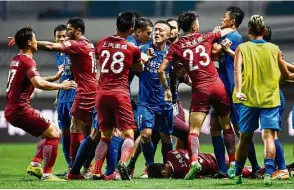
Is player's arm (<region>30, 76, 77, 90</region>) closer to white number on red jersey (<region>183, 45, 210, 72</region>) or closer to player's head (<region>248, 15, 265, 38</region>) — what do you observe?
white number on red jersey (<region>183, 45, 210, 72</region>)

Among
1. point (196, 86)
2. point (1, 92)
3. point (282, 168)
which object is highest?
point (196, 86)

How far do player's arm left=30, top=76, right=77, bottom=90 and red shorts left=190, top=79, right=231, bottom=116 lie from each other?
172 cm

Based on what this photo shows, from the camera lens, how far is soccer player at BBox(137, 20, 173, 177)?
41.0ft

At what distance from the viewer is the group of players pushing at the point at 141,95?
37.3 feet

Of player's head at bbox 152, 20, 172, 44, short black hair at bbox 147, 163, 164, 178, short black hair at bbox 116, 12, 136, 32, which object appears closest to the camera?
short black hair at bbox 116, 12, 136, 32

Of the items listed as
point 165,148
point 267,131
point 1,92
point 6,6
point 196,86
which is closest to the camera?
point 267,131

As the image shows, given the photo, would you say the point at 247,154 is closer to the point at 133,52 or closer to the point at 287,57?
the point at 133,52

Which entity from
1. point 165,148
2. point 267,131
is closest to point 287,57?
point 165,148

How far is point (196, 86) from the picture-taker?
12.0m

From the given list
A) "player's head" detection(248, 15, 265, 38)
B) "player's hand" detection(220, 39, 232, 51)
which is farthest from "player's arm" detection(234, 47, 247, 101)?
"player's hand" detection(220, 39, 232, 51)

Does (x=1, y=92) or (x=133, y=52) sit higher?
(x=133, y=52)

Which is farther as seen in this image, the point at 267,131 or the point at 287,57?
the point at 287,57

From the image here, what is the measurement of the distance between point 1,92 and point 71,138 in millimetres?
9834

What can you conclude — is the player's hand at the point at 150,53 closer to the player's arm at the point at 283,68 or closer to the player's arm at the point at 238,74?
the player's arm at the point at 238,74
